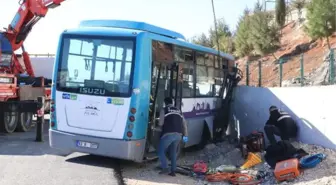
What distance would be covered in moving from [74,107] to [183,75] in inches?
107

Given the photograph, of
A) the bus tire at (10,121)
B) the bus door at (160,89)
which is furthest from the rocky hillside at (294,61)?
the bus tire at (10,121)

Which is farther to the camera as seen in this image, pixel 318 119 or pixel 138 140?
pixel 318 119

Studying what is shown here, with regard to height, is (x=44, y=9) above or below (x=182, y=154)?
above

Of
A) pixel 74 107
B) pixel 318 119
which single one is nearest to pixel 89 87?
pixel 74 107

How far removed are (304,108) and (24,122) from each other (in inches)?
380

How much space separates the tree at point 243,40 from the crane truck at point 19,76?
69.6 ft

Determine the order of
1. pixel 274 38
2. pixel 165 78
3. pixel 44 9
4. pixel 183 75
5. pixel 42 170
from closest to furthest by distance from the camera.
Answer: pixel 42 170
pixel 165 78
pixel 183 75
pixel 44 9
pixel 274 38

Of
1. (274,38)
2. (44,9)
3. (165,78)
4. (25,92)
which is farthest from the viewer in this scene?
(274,38)

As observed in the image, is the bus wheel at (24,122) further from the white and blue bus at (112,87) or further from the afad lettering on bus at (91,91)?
the afad lettering on bus at (91,91)

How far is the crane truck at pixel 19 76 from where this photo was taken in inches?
570

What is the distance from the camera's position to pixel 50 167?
9211 mm

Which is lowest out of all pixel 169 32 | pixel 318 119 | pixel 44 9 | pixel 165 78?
pixel 318 119

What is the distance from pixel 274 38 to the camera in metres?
34.5

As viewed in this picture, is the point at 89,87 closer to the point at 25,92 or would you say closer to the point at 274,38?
the point at 25,92
